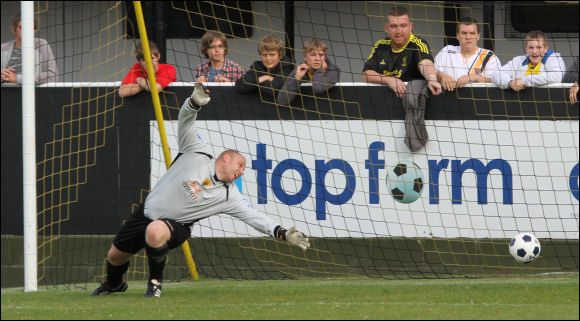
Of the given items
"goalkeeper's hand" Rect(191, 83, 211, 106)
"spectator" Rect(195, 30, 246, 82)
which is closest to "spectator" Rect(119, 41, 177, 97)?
"spectator" Rect(195, 30, 246, 82)

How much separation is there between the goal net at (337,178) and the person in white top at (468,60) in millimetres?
236

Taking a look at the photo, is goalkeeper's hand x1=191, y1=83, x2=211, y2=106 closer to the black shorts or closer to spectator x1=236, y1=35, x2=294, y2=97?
the black shorts

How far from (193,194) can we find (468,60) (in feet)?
11.9

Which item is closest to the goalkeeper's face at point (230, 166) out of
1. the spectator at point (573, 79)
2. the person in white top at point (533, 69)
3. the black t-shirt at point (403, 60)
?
the black t-shirt at point (403, 60)

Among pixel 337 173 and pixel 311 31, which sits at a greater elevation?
pixel 311 31

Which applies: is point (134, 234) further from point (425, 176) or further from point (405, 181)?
point (425, 176)

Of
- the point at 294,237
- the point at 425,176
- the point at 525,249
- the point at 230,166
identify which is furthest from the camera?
the point at 425,176

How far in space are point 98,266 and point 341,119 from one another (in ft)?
9.45

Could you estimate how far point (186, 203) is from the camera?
8.40m

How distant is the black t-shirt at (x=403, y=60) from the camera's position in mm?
10359

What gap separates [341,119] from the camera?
10.4m

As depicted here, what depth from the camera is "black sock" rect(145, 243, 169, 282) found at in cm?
821

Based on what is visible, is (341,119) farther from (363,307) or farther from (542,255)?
(363,307)

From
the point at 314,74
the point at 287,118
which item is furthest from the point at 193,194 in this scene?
the point at 314,74
